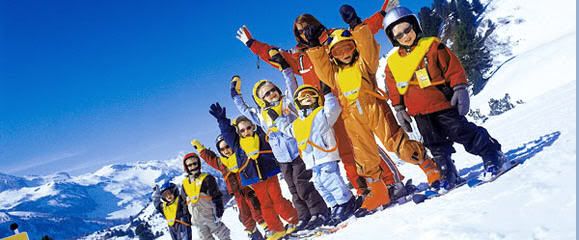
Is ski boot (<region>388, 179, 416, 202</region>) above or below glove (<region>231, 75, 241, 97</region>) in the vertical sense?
below

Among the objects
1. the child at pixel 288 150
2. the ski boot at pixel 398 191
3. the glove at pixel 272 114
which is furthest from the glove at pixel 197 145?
the ski boot at pixel 398 191

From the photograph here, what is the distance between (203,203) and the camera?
Answer: 6.95 m

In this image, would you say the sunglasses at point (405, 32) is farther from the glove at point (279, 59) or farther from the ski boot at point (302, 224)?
the ski boot at point (302, 224)

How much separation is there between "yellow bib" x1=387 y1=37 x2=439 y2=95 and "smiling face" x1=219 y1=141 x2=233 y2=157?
10.7 feet

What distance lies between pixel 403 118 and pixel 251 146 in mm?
2533

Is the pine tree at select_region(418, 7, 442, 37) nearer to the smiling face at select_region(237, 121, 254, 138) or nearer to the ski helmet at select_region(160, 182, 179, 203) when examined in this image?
the ski helmet at select_region(160, 182, 179, 203)

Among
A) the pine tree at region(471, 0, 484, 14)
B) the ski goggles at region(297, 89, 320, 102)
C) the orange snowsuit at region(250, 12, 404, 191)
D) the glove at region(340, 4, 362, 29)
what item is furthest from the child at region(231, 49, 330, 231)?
the pine tree at region(471, 0, 484, 14)

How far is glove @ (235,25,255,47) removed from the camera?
6.53m

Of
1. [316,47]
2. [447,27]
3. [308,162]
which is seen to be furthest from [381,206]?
[447,27]

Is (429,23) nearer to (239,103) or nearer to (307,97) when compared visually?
(239,103)

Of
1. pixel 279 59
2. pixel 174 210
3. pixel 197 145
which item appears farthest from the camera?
pixel 197 145

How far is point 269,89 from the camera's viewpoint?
6.09 m

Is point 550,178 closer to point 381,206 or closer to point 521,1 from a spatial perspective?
point 381,206

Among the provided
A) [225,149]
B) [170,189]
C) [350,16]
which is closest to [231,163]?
[225,149]
